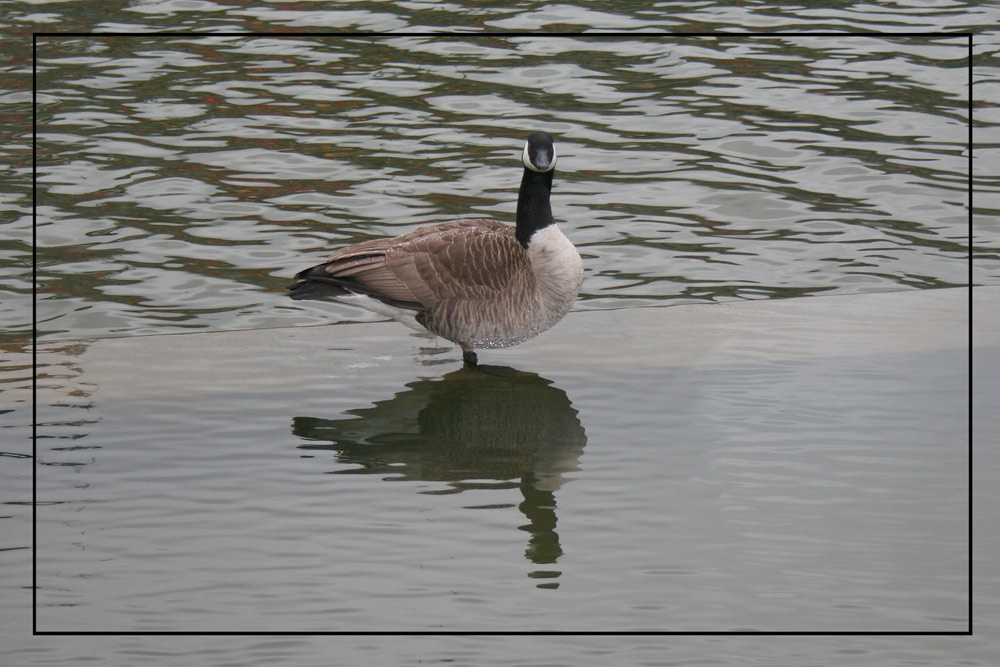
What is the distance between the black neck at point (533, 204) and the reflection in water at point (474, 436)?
29.6 inches

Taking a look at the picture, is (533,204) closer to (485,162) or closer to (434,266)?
(434,266)

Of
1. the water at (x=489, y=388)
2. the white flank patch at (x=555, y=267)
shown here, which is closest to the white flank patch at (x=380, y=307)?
the water at (x=489, y=388)

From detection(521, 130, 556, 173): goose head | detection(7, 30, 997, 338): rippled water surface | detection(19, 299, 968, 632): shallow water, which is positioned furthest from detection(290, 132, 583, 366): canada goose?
detection(7, 30, 997, 338): rippled water surface

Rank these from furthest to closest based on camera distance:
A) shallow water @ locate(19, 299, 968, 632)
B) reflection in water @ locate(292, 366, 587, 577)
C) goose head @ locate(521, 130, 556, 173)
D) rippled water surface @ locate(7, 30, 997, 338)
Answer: rippled water surface @ locate(7, 30, 997, 338), goose head @ locate(521, 130, 556, 173), reflection in water @ locate(292, 366, 587, 577), shallow water @ locate(19, 299, 968, 632)

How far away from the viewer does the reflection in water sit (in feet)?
19.8

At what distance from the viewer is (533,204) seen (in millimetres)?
7453

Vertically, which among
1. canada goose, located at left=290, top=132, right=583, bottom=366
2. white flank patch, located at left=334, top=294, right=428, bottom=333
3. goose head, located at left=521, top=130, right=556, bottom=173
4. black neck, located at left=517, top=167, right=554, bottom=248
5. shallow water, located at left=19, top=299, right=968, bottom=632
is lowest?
shallow water, located at left=19, top=299, right=968, bottom=632

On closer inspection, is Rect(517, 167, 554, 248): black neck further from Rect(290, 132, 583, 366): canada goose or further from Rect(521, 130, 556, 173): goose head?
Rect(521, 130, 556, 173): goose head

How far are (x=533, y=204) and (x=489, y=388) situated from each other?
0.98m

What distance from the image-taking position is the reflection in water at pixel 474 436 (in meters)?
6.03

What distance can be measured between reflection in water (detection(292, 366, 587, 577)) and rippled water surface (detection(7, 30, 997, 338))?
2.13m

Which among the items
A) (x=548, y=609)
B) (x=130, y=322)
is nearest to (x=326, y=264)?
(x=130, y=322)

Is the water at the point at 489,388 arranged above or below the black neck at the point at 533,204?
below

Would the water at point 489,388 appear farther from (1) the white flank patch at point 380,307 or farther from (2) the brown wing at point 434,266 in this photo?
(2) the brown wing at point 434,266
